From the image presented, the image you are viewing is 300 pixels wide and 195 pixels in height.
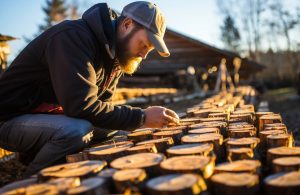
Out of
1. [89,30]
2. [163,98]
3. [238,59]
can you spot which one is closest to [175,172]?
[89,30]

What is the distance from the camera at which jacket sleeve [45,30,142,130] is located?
8.37 feet

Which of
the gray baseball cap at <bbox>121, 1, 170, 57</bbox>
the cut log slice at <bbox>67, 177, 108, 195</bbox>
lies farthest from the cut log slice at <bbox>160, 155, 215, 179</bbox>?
the gray baseball cap at <bbox>121, 1, 170, 57</bbox>

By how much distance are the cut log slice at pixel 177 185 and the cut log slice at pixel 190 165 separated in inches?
2.2

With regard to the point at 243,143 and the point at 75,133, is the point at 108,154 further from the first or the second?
the point at 243,143

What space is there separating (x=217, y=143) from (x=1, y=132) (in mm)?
1932

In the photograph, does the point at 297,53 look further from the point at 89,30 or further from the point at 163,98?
the point at 89,30

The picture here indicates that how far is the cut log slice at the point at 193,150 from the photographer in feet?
6.60

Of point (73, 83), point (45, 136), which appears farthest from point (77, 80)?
point (45, 136)

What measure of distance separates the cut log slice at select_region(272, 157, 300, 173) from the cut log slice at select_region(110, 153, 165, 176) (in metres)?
0.63

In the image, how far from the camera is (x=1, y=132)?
9.88 feet

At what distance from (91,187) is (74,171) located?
340 mm

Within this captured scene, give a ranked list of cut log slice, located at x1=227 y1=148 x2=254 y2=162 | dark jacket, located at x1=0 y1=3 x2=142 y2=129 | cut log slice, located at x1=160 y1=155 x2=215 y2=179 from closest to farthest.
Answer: cut log slice, located at x1=160 y1=155 x2=215 y2=179
cut log slice, located at x1=227 y1=148 x2=254 y2=162
dark jacket, located at x1=0 y1=3 x2=142 y2=129

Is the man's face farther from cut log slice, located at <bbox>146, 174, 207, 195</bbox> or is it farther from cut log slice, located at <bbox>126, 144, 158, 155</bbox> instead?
cut log slice, located at <bbox>146, 174, 207, 195</bbox>

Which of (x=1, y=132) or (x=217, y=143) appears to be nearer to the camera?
(x=217, y=143)
